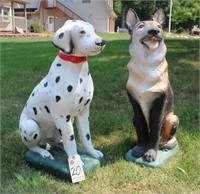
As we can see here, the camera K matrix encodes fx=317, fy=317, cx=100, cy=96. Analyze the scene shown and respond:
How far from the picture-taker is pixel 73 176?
2.68 m

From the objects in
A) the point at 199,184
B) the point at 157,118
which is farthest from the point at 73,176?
the point at 199,184

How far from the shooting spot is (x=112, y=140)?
361 centimetres

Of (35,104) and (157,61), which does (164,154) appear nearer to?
(157,61)

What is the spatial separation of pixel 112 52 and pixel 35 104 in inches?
228

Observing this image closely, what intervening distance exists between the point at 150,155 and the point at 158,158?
0.11 meters

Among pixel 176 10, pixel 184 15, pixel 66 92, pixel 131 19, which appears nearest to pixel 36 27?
pixel 184 15

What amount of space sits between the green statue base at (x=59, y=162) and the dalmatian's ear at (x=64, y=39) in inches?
39.5

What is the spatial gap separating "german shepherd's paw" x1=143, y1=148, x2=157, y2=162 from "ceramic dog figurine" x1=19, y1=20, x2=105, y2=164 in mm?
547

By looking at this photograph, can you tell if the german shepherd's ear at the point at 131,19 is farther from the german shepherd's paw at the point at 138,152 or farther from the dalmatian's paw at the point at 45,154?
the dalmatian's paw at the point at 45,154

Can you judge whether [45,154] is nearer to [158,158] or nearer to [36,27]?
[158,158]

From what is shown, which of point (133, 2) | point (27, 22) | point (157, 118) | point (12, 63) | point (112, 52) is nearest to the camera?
point (157, 118)

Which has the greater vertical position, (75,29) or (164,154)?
(75,29)

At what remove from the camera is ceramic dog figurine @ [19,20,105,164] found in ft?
8.01

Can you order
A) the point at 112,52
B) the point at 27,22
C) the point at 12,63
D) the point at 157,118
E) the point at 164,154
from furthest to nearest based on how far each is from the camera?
1. the point at 27,22
2. the point at 112,52
3. the point at 12,63
4. the point at 164,154
5. the point at 157,118
